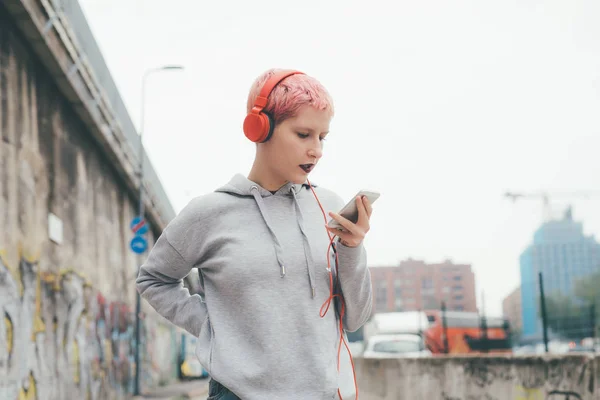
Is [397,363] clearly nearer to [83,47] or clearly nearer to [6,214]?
[6,214]

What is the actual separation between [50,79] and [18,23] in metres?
1.86

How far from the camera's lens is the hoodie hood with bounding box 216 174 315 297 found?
6.91ft

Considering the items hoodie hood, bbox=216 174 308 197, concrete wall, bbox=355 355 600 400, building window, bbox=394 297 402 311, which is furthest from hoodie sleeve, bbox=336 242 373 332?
building window, bbox=394 297 402 311

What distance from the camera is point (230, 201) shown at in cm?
224

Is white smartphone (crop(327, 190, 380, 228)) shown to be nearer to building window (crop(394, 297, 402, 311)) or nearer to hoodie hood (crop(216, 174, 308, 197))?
hoodie hood (crop(216, 174, 308, 197))

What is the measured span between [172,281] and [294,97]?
0.76 meters

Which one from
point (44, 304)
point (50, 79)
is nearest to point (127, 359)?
point (44, 304)

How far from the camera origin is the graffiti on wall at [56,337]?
32.0 ft

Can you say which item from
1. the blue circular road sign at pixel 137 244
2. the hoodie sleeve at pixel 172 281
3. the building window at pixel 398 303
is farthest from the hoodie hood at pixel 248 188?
the building window at pixel 398 303

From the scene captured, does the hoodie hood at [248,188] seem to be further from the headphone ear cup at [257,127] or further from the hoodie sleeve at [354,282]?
the hoodie sleeve at [354,282]

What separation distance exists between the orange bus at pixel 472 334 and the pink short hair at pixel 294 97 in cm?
1268

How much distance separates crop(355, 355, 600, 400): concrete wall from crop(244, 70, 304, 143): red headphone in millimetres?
6534

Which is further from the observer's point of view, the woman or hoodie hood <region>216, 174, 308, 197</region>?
hoodie hood <region>216, 174, 308, 197</region>

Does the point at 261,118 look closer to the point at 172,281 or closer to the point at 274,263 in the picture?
the point at 274,263
